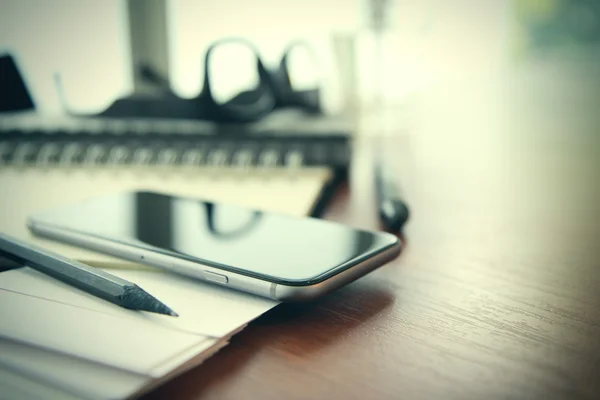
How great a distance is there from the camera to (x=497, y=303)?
0.27 meters

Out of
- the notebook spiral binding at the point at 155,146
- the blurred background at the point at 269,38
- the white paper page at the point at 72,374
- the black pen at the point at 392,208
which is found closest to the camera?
the white paper page at the point at 72,374

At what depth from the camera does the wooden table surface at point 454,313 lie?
0.20 meters

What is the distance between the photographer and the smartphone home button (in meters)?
0.25

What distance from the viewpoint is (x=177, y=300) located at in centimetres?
25

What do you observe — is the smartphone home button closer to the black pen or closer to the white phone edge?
the white phone edge

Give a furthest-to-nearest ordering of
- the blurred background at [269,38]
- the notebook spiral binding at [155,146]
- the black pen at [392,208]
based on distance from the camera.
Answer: the blurred background at [269,38] → the notebook spiral binding at [155,146] → the black pen at [392,208]

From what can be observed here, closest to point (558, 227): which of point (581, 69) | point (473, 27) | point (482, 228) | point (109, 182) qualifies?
point (482, 228)

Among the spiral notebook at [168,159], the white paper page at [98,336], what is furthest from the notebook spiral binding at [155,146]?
the white paper page at [98,336]

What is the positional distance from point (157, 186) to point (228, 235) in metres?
0.20

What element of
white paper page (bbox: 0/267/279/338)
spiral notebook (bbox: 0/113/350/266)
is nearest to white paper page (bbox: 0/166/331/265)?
spiral notebook (bbox: 0/113/350/266)

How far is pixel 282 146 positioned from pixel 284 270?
31cm

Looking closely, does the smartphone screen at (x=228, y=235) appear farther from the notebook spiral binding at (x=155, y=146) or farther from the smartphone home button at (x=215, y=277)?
the notebook spiral binding at (x=155, y=146)

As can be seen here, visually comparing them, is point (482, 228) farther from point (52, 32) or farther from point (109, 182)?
point (52, 32)

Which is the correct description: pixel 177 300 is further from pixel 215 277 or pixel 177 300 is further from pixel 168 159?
pixel 168 159
